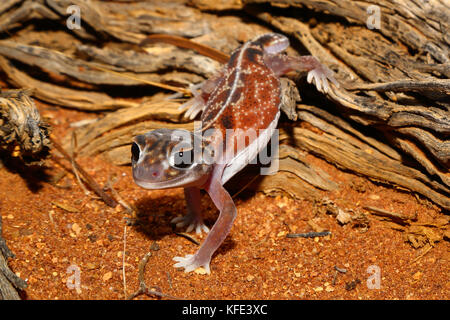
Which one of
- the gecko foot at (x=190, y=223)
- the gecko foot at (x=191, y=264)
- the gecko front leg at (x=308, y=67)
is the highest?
the gecko front leg at (x=308, y=67)

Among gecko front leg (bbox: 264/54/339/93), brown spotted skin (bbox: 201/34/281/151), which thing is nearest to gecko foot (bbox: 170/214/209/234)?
brown spotted skin (bbox: 201/34/281/151)

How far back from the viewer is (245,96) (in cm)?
504

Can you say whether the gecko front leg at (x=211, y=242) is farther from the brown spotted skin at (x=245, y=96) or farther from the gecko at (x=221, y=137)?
the brown spotted skin at (x=245, y=96)

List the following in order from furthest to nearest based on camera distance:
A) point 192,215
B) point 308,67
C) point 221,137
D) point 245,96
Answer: point 308,67 → point 192,215 → point 245,96 → point 221,137

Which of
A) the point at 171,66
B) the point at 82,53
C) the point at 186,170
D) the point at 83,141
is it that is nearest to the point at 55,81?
the point at 82,53

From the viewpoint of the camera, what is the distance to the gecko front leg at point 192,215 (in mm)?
5129

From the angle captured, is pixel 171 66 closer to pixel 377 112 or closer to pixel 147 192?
pixel 147 192

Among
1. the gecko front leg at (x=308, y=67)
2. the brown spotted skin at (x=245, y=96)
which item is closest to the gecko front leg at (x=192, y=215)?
the brown spotted skin at (x=245, y=96)

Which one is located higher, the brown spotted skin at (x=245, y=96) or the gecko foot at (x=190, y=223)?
the brown spotted skin at (x=245, y=96)

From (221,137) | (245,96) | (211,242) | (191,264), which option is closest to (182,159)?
(221,137)

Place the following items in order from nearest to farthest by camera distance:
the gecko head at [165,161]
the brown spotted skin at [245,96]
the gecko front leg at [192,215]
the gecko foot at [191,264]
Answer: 1. the gecko head at [165,161]
2. the gecko foot at [191,264]
3. the brown spotted skin at [245,96]
4. the gecko front leg at [192,215]

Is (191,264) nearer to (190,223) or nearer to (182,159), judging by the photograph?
(190,223)

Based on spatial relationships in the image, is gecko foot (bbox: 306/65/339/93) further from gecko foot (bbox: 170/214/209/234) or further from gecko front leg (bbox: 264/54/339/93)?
gecko foot (bbox: 170/214/209/234)

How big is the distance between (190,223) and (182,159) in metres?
1.38
